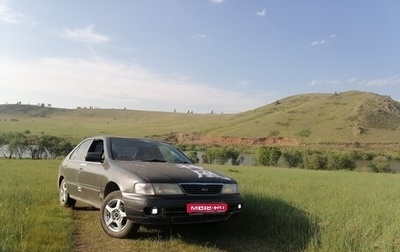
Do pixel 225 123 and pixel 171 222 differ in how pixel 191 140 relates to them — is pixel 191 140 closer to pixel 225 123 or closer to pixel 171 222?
pixel 225 123

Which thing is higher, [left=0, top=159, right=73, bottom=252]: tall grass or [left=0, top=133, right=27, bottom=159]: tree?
[left=0, top=159, right=73, bottom=252]: tall grass

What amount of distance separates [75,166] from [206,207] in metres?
3.85

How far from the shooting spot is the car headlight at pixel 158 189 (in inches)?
235

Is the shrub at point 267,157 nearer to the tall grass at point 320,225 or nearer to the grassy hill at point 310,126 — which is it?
the grassy hill at point 310,126

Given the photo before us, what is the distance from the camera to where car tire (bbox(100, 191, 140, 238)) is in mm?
6301

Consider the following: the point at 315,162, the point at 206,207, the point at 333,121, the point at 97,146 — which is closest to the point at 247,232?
the point at 206,207

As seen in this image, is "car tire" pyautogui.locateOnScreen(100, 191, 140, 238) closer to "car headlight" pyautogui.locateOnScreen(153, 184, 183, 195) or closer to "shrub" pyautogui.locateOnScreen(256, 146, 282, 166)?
"car headlight" pyautogui.locateOnScreen(153, 184, 183, 195)

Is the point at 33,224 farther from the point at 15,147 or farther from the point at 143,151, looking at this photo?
the point at 15,147

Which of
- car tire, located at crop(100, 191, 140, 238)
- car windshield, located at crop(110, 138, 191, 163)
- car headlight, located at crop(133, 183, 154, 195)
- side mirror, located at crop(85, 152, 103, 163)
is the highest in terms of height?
car windshield, located at crop(110, 138, 191, 163)

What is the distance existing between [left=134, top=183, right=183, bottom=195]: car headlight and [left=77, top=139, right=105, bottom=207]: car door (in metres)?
1.35

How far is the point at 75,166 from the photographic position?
8773 millimetres

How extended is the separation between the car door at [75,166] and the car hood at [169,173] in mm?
1895

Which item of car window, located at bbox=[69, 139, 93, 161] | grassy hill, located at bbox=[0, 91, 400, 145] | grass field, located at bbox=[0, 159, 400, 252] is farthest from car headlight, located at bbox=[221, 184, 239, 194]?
grassy hill, located at bbox=[0, 91, 400, 145]

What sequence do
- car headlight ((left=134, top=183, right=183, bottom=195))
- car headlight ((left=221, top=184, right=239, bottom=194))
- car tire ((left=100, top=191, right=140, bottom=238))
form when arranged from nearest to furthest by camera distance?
car headlight ((left=134, top=183, right=183, bottom=195))
car tire ((left=100, top=191, right=140, bottom=238))
car headlight ((left=221, top=184, right=239, bottom=194))
